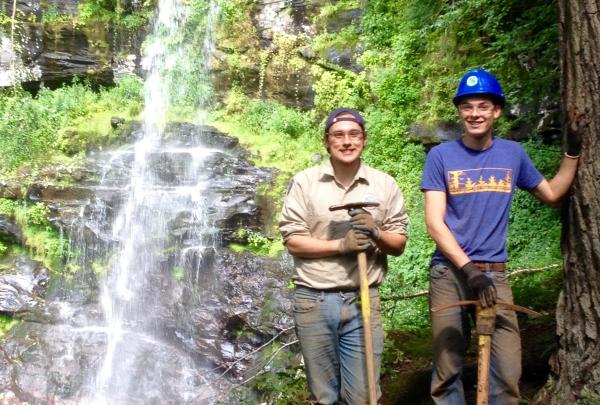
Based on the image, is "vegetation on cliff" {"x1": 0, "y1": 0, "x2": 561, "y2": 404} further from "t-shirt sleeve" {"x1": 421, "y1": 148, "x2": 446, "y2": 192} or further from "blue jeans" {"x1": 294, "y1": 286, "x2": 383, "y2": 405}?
"t-shirt sleeve" {"x1": 421, "y1": 148, "x2": 446, "y2": 192}

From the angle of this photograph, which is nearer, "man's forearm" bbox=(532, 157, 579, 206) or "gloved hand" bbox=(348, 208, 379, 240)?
"gloved hand" bbox=(348, 208, 379, 240)

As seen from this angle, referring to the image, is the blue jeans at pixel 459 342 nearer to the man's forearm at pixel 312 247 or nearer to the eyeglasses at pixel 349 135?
the man's forearm at pixel 312 247

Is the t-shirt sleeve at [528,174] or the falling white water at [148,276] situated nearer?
the t-shirt sleeve at [528,174]

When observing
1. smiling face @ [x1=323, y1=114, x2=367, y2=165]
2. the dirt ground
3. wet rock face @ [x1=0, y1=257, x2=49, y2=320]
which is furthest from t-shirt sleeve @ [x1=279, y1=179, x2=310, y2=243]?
wet rock face @ [x1=0, y1=257, x2=49, y2=320]

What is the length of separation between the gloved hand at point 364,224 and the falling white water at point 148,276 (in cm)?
735

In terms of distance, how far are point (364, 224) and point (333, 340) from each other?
25.9 inches

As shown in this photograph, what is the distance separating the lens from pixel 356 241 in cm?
282

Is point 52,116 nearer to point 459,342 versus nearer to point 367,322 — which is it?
point 367,322

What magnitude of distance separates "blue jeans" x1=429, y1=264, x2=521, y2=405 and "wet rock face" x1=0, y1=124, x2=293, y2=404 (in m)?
5.90

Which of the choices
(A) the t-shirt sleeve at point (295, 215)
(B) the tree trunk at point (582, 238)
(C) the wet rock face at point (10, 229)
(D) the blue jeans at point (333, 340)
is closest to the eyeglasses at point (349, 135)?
(A) the t-shirt sleeve at point (295, 215)

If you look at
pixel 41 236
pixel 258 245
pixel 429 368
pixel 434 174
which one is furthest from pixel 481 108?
pixel 41 236

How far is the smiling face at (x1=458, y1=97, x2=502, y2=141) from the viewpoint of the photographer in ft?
9.63

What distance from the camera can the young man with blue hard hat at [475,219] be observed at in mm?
2881

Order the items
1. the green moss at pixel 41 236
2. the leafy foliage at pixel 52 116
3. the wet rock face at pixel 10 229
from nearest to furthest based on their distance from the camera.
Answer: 1. the green moss at pixel 41 236
2. the wet rock face at pixel 10 229
3. the leafy foliage at pixel 52 116
